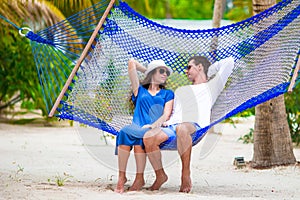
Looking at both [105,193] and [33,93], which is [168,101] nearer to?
[105,193]

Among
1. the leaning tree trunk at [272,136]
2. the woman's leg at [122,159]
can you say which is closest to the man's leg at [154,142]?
the woman's leg at [122,159]

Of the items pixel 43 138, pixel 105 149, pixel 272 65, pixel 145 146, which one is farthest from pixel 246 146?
pixel 145 146

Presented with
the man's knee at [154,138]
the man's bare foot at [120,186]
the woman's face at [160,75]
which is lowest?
the man's bare foot at [120,186]

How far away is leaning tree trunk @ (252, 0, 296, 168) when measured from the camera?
4.25 metres

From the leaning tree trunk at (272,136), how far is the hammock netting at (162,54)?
632mm

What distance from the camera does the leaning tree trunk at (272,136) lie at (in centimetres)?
425

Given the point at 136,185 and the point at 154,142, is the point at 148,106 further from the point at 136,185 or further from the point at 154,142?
the point at 136,185

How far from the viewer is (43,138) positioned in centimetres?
621

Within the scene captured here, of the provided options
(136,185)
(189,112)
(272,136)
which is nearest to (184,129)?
(189,112)

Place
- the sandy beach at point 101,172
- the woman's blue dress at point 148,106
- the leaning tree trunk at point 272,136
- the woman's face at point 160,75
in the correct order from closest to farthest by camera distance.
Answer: the sandy beach at point 101,172, the woman's blue dress at point 148,106, the woman's face at point 160,75, the leaning tree trunk at point 272,136

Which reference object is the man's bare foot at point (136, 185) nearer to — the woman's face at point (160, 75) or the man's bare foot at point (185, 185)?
the man's bare foot at point (185, 185)

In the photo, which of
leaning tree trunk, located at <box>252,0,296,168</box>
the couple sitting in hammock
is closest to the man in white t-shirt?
the couple sitting in hammock

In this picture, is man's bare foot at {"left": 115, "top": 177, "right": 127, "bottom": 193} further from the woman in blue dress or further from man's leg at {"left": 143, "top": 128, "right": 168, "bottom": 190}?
man's leg at {"left": 143, "top": 128, "right": 168, "bottom": 190}

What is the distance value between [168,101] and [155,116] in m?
0.11
